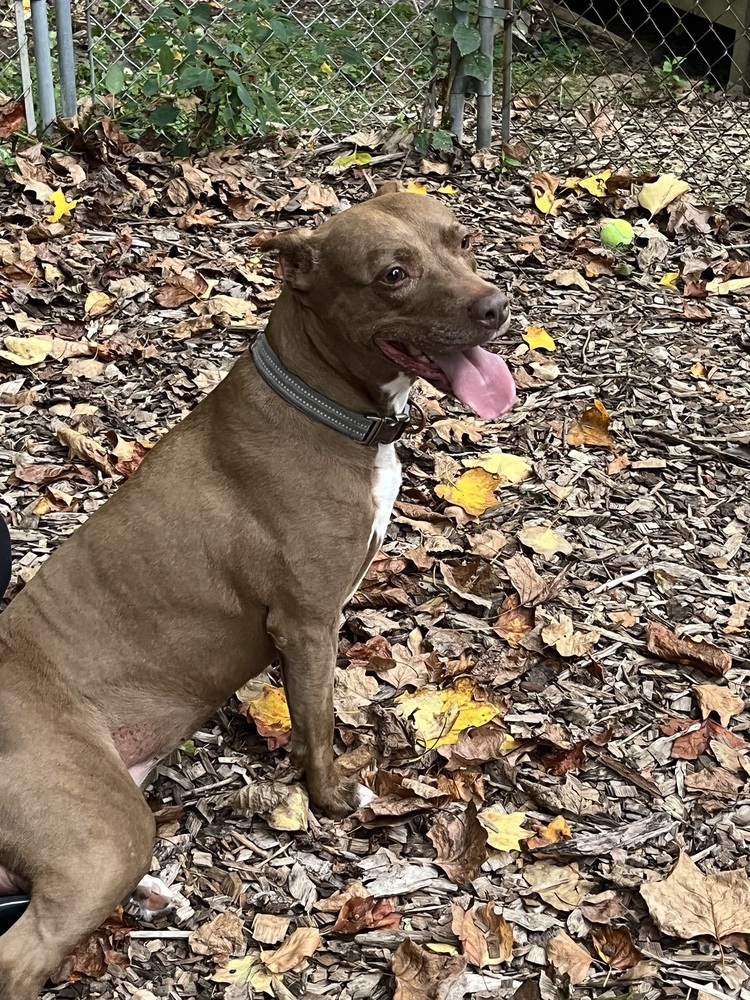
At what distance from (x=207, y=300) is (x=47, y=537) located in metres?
1.74

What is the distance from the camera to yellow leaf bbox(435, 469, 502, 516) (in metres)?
4.36

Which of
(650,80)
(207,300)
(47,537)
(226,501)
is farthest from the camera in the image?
(650,80)

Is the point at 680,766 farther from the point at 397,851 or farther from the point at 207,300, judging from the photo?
the point at 207,300

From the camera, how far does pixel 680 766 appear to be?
11.0 feet

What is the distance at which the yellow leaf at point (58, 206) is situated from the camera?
5.80 meters

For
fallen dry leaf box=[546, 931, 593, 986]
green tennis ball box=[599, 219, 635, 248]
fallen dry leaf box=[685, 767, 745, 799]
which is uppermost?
green tennis ball box=[599, 219, 635, 248]

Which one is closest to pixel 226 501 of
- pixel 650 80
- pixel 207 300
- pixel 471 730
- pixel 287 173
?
pixel 471 730

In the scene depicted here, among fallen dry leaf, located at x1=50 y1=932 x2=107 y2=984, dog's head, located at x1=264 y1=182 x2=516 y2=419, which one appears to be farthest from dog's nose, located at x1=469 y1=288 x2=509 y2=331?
fallen dry leaf, located at x1=50 y1=932 x2=107 y2=984

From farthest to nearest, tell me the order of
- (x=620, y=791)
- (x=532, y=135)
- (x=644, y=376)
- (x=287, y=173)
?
(x=532, y=135) → (x=287, y=173) → (x=644, y=376) → (x=620, y=791)

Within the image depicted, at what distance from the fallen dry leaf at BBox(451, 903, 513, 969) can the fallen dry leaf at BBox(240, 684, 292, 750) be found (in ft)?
2.67

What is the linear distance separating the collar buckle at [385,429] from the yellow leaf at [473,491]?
1200mm

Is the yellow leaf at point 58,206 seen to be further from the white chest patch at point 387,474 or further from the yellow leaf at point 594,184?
the white chest patch at point 387,474

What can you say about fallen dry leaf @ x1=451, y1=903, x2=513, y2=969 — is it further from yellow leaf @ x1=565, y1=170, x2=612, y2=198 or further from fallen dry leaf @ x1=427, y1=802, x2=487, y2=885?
yellow leaf @ x1=565, y1=170, x2=612, y2=198

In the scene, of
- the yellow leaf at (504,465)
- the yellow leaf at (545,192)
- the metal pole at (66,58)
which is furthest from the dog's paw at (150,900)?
the metal pole at (66,58)
